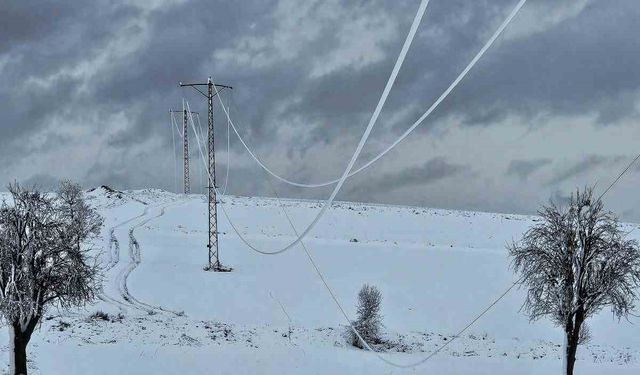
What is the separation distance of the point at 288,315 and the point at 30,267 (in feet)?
67.0

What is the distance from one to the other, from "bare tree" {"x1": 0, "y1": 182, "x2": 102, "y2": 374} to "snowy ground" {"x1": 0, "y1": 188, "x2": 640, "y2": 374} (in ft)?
12.9

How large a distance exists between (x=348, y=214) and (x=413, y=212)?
38.5ft

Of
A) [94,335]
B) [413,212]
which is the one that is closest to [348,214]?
[413,212]

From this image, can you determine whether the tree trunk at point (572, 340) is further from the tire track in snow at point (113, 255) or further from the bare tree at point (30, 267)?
the tire track in snow at point (113, 255)

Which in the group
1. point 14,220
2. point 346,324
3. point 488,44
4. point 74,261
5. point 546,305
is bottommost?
point 346,324

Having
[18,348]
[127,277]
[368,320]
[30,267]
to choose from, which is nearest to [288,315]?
[368,320]

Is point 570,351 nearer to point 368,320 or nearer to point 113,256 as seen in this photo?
point 368,320

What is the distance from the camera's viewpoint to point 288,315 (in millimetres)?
40312

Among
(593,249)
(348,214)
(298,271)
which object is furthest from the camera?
(348,214)

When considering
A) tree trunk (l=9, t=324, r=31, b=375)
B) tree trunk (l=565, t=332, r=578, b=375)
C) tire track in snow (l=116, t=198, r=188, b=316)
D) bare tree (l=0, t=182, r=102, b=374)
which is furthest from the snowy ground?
tree trunk (l=565, t=332, r=578, b=375)

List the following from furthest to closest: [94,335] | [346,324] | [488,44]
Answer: [346,324] → [94,335] → [488,44]

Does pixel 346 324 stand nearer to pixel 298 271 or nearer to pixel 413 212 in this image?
pixel 298 271

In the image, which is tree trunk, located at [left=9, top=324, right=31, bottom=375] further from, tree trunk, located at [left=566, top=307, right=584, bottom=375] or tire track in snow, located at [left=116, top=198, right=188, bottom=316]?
tree trunk, located at [left=566, top=307, right=584, bottom=375]

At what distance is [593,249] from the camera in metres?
24.7
